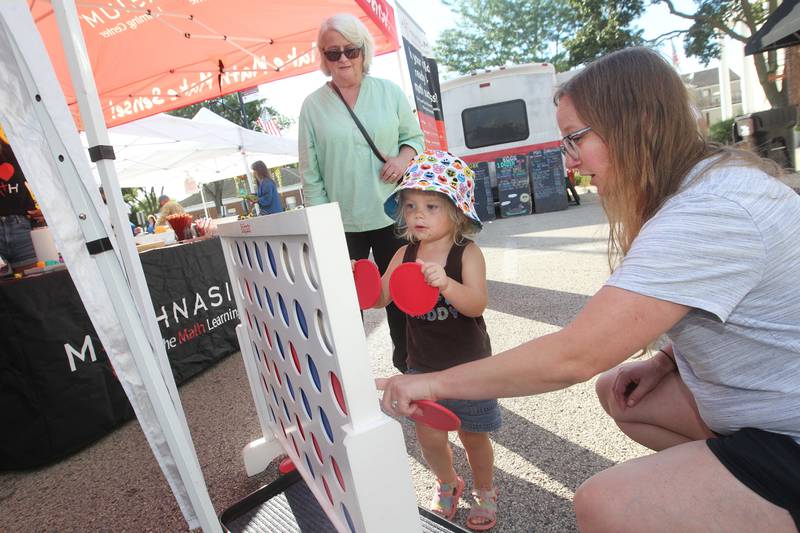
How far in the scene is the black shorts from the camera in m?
0.84

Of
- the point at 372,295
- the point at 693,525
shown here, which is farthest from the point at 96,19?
the point at 693,525

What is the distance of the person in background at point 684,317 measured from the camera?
86cm

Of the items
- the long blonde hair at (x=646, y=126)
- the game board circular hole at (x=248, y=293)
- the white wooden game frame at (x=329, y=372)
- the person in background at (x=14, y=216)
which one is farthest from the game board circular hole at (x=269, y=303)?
the person in background at (x=14, y=216)

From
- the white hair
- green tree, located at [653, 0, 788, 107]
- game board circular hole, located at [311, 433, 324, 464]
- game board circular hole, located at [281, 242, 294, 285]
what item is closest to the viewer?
game board circular hole, located at [281, 242, 294, 285]

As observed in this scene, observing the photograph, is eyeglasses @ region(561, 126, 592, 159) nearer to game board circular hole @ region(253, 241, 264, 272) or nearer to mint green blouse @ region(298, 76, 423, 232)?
game board circular hole @ region(253, 241, 264, 272)

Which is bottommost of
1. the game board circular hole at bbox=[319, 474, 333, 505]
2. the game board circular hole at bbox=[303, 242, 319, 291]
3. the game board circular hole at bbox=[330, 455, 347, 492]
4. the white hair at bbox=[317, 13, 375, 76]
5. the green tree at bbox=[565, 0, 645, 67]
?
the game board circular hole at bbox=[319, 474, 333, 505]

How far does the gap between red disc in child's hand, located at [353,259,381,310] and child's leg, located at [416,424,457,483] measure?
521 mm

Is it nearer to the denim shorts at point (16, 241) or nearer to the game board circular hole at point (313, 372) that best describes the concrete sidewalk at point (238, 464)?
the game board circular hole at point (313, 372)

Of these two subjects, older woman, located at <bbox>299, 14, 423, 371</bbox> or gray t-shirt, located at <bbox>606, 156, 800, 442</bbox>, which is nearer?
gray t-shirt, located at <bbox>606, 156, 800, 442</bbox>

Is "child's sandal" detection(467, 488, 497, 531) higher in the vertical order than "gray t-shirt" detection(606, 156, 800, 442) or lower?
Result: lower

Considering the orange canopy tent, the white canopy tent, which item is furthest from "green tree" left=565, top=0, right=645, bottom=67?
the orange canopy tent

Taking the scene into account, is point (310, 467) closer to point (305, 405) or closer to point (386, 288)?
point (305, 405)

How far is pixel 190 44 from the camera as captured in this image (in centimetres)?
488

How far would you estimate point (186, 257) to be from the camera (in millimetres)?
3707
